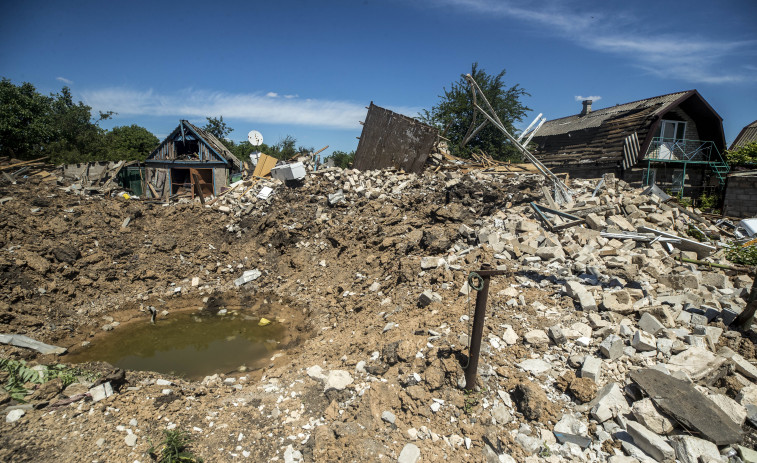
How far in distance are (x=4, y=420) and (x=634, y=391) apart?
6.21m

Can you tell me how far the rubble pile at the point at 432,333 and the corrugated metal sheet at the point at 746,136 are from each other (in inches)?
709

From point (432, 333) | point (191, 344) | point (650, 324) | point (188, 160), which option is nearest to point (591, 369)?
point (650, 324)

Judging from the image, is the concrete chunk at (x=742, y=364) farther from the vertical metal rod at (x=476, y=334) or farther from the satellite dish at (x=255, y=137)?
the satellite dish at (x=255, y=137)

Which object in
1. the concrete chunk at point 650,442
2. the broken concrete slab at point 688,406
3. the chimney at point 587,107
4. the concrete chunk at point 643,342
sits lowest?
the concrete chunk at point 650,442

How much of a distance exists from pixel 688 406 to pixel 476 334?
177 cm

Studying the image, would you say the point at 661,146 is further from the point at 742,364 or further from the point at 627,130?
the point at 742,364

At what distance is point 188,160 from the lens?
18562mm

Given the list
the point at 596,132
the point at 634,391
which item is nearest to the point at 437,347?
the point at 634,391

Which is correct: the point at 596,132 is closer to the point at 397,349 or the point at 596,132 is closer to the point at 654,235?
the point at 654,235

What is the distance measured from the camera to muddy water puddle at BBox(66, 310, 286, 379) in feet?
19.1

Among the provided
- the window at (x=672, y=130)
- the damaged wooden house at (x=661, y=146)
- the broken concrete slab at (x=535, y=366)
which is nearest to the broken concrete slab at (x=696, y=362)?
the broken concrete slab at (x=535, y=366)

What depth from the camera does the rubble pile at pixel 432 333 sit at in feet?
10.4

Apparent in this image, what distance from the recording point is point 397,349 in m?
4.39

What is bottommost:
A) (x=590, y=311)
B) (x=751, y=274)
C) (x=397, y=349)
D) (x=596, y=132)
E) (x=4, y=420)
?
(x=4, y=420)
